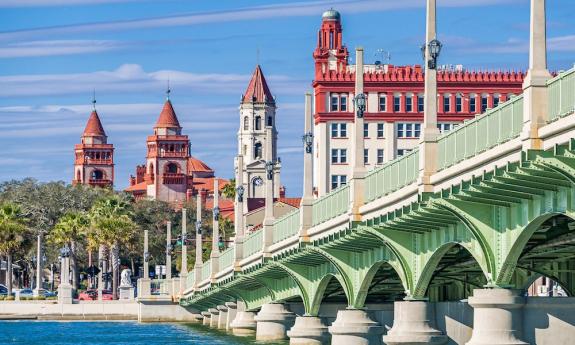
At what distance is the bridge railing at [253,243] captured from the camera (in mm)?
89125

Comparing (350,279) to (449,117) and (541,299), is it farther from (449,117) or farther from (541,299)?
(449,117)

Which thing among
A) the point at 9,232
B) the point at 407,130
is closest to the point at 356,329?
the point at 407,130

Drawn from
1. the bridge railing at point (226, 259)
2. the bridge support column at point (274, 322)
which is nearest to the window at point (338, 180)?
the bridge railing at point (226, 259)

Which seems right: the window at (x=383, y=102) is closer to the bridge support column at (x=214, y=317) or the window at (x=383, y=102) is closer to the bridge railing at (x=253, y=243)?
the bridge support column at (x=214, y=317)

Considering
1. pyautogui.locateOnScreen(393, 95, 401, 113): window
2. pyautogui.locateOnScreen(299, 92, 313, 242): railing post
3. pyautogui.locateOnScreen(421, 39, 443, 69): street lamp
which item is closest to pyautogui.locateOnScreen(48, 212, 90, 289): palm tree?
pyautogui.locateOnScreen(393, 95, 401, 113): window

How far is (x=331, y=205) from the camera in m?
67.9

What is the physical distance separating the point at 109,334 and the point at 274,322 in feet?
102

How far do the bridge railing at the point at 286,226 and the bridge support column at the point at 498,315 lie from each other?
31.0 m

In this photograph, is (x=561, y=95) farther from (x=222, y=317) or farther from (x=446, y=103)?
(x=446, y=103)

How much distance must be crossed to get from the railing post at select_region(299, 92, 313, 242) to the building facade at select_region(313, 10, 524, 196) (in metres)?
88.2

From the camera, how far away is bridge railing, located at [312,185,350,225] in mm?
64562

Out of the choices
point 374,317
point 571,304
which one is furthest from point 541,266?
point 374,317

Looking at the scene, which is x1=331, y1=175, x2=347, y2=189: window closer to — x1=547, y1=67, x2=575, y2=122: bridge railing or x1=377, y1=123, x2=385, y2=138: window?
x1=377, y1=123, x2=385, y2=138: window

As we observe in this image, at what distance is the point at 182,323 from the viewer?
471 feet
